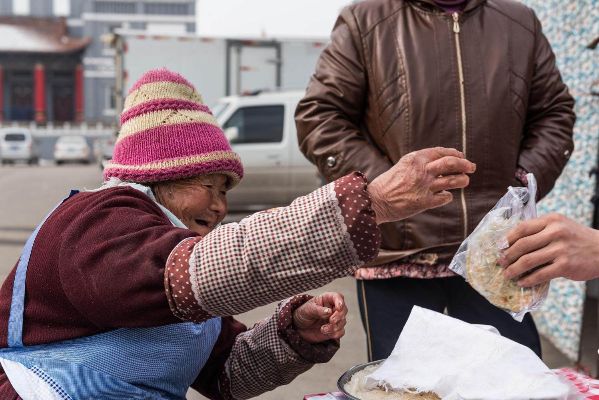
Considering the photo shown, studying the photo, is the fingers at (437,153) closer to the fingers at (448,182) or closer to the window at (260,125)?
the fingers at (448,182)

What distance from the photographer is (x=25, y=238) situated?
9.15 m

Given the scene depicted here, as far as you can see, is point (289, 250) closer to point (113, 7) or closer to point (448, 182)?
point (448, 182)

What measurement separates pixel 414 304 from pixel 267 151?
765 cm

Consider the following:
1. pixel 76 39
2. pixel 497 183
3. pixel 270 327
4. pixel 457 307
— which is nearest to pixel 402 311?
pixel 457 307

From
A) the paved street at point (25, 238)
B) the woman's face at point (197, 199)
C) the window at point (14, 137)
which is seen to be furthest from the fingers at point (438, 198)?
the window at point (14, 137)

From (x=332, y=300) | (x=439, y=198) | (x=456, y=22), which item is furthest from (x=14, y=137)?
(x=439, y=198)

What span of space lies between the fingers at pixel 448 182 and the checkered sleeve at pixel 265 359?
1.80 ft

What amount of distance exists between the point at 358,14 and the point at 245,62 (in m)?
11.1

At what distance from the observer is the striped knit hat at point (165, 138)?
1.59m

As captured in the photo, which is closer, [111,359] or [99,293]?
[99,293]

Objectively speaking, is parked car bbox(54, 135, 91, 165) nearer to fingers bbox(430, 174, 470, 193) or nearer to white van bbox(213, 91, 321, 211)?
white van bbox(213, 91, 321, 211)

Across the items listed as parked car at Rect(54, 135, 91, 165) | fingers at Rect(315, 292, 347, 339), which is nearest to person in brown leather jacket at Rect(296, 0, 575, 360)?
fingers at Rect(315, 292, 347, 339)

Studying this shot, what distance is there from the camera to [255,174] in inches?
384

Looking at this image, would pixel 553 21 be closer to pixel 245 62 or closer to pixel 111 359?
pixel 111 359
